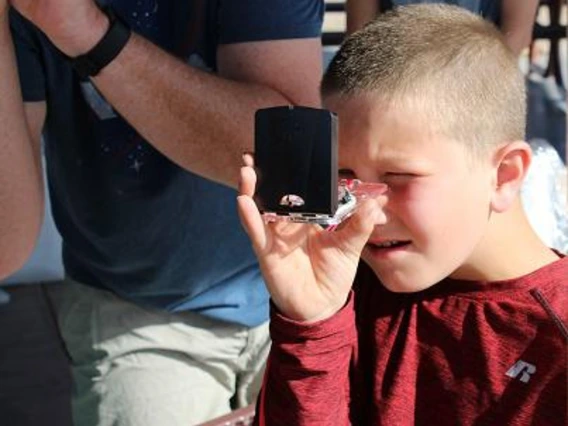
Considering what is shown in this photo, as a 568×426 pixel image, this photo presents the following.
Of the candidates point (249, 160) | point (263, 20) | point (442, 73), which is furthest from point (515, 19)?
point (249, 160)

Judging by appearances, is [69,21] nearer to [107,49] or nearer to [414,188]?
[107,49]

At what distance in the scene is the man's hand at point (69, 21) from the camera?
132 cm

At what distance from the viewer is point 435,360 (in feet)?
4.16

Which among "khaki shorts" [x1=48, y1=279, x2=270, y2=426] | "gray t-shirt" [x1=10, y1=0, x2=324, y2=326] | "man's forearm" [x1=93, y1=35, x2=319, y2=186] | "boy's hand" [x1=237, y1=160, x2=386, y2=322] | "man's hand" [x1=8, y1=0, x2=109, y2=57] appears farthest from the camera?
"khaki shorts" [x1=48, y1=279, x2=270, y2=426]

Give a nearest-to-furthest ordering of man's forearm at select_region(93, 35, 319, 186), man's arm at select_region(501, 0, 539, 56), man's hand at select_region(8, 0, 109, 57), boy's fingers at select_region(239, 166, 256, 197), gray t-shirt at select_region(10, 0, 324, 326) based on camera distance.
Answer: boy's fingers at select_region(239, 166, 256, 197), man's hand at select_region(8, 0, 109, 57), man's forearm at select_region(93, 35, 319, 186), gray t-shirt at select_region(10, 0, 324, 326), man's arm at select_region(501, 0, 539, 56)

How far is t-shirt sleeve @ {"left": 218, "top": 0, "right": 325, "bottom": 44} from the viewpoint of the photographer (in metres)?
1.52

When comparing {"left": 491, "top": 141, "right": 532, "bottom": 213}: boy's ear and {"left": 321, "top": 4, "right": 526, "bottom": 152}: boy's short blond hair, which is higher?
{"left": 321, "top": 4, "right": 526, "bottom": 152}: boy's short blond hair

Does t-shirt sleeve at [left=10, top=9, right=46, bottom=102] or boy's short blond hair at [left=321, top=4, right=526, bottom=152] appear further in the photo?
t-shirt sleeve at [left=10, top=9, right=46, bottom=102]

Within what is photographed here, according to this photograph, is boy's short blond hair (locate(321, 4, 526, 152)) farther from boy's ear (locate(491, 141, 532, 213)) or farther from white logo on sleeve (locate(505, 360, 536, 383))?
white logo on sleeve (locate(505, 360, 536, 383))

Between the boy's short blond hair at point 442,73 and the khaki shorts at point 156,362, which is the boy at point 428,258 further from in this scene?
the khaki shorts at point 156,362

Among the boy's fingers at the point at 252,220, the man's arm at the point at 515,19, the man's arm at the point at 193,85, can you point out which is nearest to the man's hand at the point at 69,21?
the man's arm at the point at 193,85

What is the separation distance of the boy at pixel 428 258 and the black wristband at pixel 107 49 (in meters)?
0.32

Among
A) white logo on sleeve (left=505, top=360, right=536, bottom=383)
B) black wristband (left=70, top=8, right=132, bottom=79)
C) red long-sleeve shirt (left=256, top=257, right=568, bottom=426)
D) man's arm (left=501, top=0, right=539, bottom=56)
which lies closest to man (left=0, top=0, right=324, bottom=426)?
black wristband (left=70, top=8, right=132, bottom=79)

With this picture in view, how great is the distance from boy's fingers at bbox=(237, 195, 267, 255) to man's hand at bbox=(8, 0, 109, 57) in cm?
46
